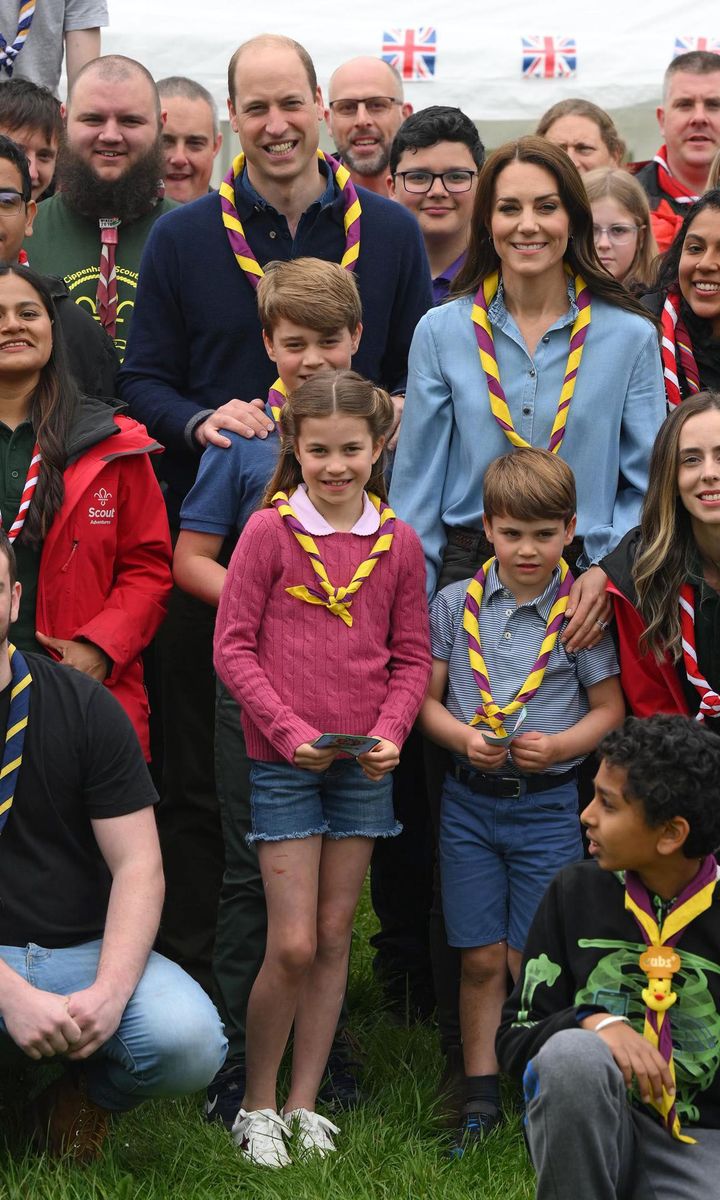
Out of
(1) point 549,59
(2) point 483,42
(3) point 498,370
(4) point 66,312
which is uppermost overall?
(2) point 483,42

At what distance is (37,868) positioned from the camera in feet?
14.9

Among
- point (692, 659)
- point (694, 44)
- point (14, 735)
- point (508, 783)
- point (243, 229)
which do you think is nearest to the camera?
point (14, 735)

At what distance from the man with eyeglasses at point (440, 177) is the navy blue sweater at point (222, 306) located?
888 mm

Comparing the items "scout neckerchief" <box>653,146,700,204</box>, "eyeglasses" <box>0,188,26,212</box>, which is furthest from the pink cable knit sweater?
Answer: "scout neckerchief" <box>653,146,700,204</box>

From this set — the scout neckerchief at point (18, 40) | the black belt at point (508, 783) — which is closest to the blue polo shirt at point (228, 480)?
the black belt at point (508, 783)

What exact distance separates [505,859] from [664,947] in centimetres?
117

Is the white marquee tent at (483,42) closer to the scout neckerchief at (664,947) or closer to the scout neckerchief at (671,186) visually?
A: the scout neckerchief at (671,186)

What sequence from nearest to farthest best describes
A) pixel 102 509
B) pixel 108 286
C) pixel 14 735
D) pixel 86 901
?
pixel 14 735 → pixel 86 901 → pixel 102 509 → pixel 108 286

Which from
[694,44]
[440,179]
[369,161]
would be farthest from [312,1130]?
[694,44]

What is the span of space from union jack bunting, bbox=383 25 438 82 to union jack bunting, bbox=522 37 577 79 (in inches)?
20.9

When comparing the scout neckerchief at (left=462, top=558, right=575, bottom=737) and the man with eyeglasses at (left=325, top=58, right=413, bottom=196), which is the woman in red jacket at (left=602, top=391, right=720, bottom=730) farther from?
the man with eyeglasses at (left=325, top=58, right=413, bottom=196)

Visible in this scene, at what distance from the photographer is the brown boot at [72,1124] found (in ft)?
14.8

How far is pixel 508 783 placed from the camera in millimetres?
4855

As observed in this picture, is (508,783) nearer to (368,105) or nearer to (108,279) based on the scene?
(108,279)
